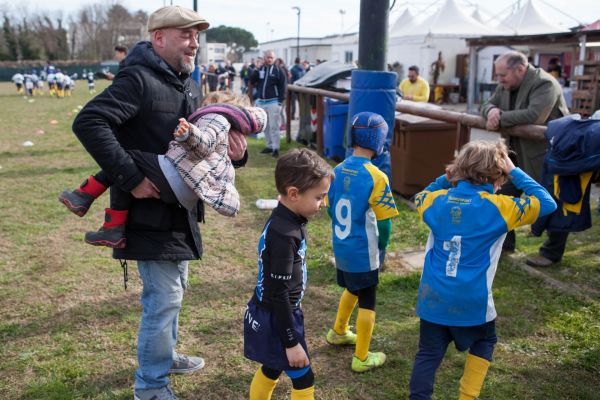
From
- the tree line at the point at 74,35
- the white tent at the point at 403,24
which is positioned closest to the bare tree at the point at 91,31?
the tree line at the point at 74,35

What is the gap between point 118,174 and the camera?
95.5 inches

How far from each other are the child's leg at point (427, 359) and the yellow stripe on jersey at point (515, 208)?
2.07 feet

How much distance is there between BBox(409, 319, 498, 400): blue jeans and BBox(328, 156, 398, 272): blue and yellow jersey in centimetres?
64

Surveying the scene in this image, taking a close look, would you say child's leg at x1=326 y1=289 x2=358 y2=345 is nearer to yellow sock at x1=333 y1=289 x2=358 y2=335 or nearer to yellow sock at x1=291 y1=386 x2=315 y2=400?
yellow sock at x1=333 y1=289 x2=358 y2=335

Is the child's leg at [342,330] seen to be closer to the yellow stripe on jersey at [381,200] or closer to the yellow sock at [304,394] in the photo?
the yellow stripe on jersey at [381,200]

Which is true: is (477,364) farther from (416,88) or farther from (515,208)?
(416,88)

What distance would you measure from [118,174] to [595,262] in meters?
4.70

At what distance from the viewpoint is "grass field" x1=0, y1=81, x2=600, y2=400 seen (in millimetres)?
3232

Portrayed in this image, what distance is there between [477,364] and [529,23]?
2570 centimetres

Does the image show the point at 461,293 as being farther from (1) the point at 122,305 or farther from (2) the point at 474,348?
(1) the point at 122,305

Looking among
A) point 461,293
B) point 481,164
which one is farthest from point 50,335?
point 481,164

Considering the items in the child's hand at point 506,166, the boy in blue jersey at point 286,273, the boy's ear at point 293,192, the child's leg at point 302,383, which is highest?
the child's hand at point 506,166

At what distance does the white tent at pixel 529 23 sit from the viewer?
24.1 m

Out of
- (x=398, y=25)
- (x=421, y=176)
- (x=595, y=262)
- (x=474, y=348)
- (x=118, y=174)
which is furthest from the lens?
(x=398, y=25)
